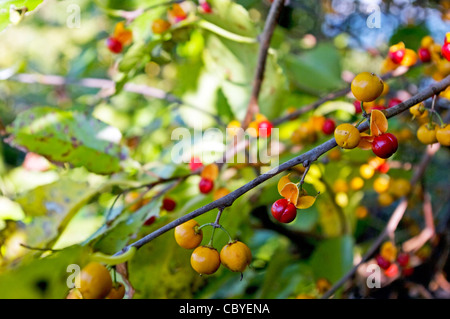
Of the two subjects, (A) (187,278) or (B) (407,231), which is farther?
(B) (407,231)

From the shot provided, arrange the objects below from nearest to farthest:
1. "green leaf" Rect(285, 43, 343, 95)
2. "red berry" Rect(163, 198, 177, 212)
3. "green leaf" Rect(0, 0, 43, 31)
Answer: "green leaf" Rect(0, 0, 43, 31), "red berry" Rect(163, 198, 177, 212), "green leaf" Rect(285, 43, 343, 95)

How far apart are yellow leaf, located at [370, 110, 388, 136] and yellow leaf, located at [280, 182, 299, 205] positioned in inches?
4.2

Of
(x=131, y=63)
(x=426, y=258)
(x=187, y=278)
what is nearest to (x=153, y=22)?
(x=131, y=63)

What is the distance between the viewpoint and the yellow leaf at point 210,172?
0.77 meters

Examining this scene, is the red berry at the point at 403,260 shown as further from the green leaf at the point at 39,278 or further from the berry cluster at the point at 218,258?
the green leaf at the point at 39,278

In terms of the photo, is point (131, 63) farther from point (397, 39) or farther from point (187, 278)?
point (397, 39)

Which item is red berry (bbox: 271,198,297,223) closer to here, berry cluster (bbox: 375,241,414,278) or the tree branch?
the tree branch

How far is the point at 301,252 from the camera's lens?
1.12 m

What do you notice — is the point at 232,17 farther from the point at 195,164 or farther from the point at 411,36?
the point at 411,36

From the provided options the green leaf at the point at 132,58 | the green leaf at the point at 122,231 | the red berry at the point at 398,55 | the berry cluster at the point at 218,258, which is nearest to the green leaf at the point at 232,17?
the green leaf at the point at 132,58

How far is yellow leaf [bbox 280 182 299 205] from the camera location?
18.5 inches

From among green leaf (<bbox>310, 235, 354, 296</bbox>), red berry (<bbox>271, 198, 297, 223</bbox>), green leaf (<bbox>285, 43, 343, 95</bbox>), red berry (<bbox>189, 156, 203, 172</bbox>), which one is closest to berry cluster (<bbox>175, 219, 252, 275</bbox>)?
red berry (<bbox>271, 198, 297, 223</bbox>)

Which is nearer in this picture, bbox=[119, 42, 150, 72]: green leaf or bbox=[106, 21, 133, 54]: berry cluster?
bbox=[119, 42, 150, 72]: green leaf
